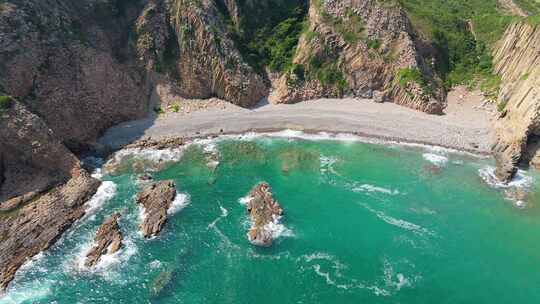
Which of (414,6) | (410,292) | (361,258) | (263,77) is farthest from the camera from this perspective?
(414,6)

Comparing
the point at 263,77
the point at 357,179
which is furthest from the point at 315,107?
the point at 357,179

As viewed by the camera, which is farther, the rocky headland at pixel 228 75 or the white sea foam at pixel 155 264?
the rocky headland at pixel 228 75

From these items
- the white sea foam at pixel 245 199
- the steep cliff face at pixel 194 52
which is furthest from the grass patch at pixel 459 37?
the white sea foam at pixel 245 199

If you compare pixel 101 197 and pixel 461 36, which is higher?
pixel 461 36

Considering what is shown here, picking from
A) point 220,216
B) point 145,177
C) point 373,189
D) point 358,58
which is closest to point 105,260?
point 220,216

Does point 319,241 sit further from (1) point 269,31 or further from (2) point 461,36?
(2) point 461,36

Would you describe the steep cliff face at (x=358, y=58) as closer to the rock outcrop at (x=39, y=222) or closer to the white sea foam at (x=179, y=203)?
the white sea foam at (x=179, y=203)

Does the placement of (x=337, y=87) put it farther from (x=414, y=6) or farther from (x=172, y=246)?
(x=172, y=246)
